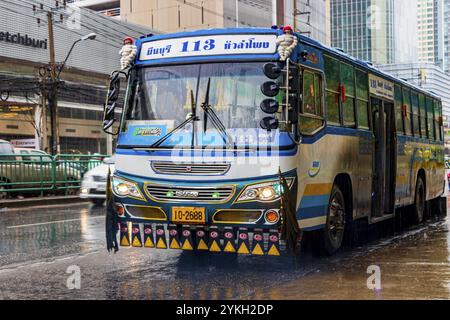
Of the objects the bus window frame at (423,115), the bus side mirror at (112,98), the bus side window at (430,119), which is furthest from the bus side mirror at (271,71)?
the bus side window at (430,119)

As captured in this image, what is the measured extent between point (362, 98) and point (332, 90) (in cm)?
156

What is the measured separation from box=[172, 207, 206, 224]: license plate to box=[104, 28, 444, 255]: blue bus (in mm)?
12

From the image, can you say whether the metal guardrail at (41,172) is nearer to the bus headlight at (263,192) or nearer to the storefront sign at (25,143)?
the bus headlight at (263,192)

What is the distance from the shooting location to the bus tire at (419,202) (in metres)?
13.7

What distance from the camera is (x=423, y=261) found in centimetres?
855

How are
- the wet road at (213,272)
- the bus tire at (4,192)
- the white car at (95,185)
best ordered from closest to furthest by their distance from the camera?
the wet road at (213,272)
the white car at (95,185)
the bus tire at (4,192)

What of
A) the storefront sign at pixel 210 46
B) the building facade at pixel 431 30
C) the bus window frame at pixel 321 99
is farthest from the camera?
the building facade at pixel 431 30

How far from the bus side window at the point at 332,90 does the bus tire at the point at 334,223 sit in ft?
3.30

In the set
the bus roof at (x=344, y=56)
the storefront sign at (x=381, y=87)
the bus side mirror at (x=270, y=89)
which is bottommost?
the bus side mirror at (x=270, y=89)

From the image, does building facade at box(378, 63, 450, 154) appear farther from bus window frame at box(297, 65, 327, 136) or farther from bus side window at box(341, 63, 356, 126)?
bus window frame at box(297, 65, 327, 136)

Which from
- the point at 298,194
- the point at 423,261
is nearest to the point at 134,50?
the point at 298,194

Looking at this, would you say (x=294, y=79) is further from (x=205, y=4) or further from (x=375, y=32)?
(x=205, y=4)

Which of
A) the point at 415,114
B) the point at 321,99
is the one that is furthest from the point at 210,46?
the point at 415,114

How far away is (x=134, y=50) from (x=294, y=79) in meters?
2.20
